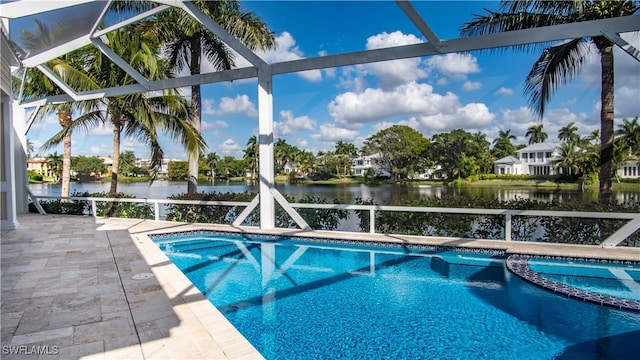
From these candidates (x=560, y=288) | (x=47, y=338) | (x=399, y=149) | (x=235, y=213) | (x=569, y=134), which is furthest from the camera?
(x=399, y=149)

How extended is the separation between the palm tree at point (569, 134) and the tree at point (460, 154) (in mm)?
1908

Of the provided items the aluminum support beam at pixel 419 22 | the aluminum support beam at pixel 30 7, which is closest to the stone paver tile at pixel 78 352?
the aluminum support beam at pixel 30 7

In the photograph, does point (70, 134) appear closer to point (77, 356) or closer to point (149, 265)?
point (149, 265)

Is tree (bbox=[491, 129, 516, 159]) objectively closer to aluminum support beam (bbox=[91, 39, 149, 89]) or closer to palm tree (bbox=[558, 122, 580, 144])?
palm tree (bbox=[558, 122, 580, 144])

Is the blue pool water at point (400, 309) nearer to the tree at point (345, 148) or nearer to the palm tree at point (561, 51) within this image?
the palm tree at point (561, 51)

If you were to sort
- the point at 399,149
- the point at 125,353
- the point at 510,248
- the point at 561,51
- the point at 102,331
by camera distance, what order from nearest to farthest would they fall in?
1. the point at 125,353
2. the point at 102,331
3. the point at 510,248
4. the point at 561,51
5. the point at 399,149

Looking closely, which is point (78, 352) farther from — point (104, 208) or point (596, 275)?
point (104, 208)

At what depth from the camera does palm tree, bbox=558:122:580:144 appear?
8852 mm

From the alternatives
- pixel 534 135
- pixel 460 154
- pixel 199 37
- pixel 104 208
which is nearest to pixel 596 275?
pixel 460 154

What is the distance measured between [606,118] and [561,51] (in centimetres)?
155

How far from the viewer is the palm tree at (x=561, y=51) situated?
23.7 ft

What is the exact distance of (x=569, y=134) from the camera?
30.0 ft

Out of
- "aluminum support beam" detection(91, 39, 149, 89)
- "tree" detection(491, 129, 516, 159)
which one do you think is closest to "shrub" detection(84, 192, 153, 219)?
"aluminum support beam" detection(91, 39, 149, 89)

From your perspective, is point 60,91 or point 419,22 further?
point 60,91
